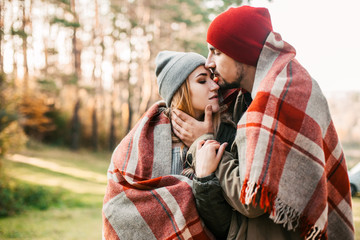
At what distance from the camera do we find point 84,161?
62.4 feet

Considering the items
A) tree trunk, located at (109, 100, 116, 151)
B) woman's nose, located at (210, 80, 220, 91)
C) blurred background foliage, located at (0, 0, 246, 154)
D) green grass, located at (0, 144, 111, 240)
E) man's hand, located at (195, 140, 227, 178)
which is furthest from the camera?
tree trunk, located at (109, 100, 116, 151)

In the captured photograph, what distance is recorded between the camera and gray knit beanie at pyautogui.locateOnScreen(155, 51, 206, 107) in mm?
2215

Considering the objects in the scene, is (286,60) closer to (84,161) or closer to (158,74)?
(158,74)

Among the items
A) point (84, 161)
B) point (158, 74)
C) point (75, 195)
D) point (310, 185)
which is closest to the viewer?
point (310, 185)

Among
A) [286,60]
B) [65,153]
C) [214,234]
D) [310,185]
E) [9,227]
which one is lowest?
[65,153]

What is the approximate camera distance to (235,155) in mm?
1889

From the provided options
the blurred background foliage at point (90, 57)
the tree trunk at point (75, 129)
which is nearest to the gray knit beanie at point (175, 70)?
the blurred background foliage at point (90, 57)

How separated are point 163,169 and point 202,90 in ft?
1.94

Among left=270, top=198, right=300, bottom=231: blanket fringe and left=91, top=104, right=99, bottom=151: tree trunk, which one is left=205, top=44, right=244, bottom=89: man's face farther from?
left=91, top=104, right=99, bottom=151: tree trunk

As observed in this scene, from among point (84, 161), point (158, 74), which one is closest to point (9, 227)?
point (158, 74)

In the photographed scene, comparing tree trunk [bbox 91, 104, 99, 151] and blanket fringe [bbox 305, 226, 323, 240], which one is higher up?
blanket fringe [bbox 305, 226, 323, 240]

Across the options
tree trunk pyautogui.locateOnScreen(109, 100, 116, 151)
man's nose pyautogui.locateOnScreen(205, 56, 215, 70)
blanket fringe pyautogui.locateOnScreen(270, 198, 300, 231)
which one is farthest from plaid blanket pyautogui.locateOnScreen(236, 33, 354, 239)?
tree trunk pyautogui.locateOnScreen(109, 100, 116, 151)

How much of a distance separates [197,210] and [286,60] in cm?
98

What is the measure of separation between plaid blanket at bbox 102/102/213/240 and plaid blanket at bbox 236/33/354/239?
450mm
